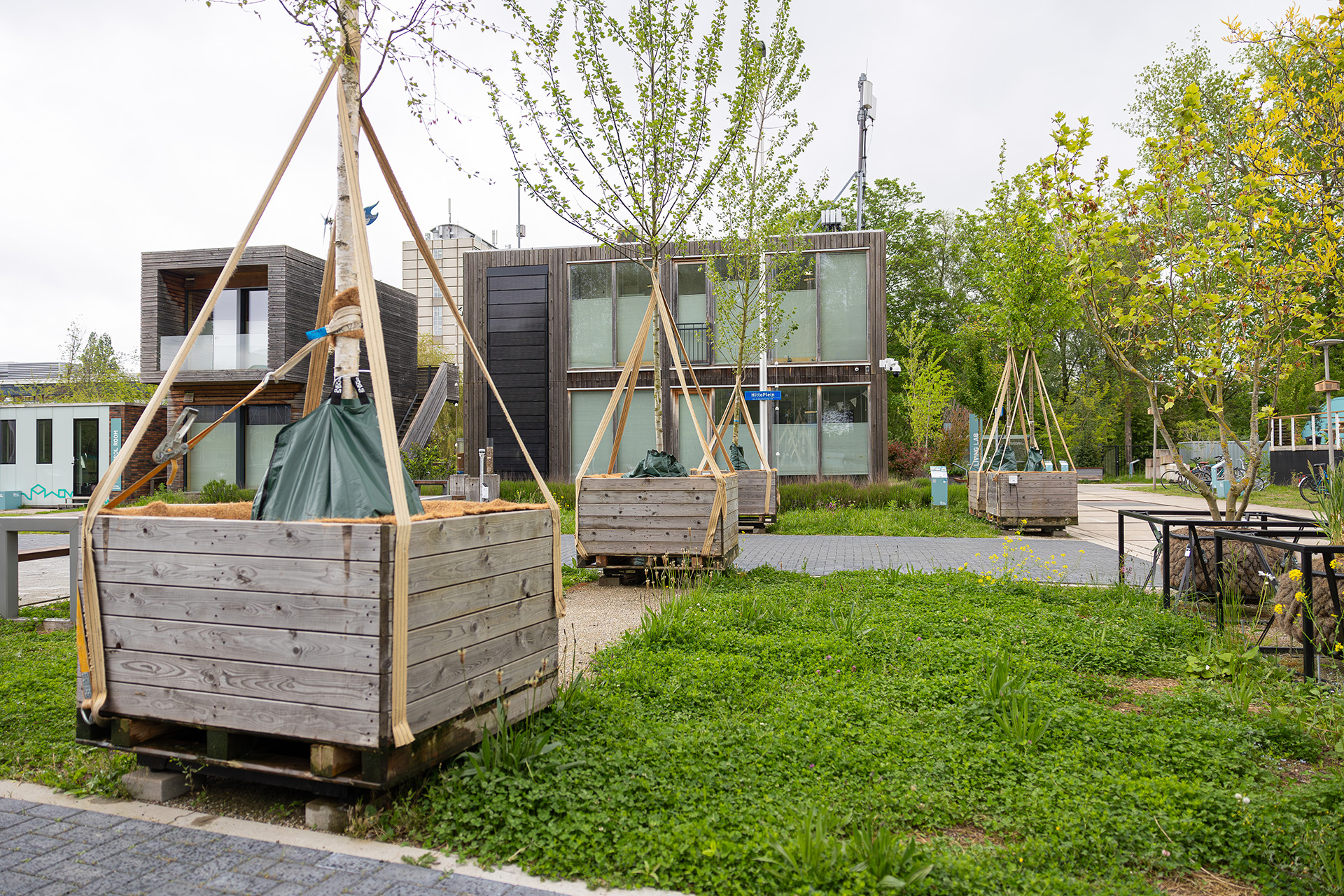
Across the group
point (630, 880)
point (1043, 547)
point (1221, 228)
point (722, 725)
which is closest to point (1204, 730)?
point (722, 725)

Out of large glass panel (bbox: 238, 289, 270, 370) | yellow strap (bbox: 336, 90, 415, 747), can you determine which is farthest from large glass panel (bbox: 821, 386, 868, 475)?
yellow strap (bbox: 336, 90, 415, 747)

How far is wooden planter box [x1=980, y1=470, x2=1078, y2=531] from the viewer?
1262 centimetres

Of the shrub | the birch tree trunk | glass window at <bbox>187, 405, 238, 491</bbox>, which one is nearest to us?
the birch tree trunk

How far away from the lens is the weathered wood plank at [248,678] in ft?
8.93

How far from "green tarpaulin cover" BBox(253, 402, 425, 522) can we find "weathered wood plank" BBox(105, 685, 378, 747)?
776 mm

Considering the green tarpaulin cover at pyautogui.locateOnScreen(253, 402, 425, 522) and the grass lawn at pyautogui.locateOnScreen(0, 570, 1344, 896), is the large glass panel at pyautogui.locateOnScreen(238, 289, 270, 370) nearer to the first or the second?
the grass lawn at pyautogui.locateOnScreen(0, 570, 1344, 896)

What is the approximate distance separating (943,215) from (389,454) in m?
39.5

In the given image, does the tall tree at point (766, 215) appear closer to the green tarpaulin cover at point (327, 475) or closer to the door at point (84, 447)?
the green tarpaulin cover at point (327, 475)

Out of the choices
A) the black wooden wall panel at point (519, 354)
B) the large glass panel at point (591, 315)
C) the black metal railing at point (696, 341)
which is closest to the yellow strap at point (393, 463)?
the black metal railing at point (696, 341)

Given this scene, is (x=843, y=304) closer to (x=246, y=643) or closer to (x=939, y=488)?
(x=939, y=488)

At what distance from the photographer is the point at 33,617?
21.5ft

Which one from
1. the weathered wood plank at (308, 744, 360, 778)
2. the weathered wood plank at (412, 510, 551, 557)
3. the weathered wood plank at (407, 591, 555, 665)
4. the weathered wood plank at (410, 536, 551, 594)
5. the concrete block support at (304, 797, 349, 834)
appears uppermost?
the weathered wood plank at (412, 510, 551, 557)

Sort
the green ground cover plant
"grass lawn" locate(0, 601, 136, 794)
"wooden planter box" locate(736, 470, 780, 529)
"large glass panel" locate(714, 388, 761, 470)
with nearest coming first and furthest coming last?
the green ground cover plant → "grass lawn" locate(0, 601, 136, 794) → "wooden planter box" locate(736, 470, 780, 529) → "large glass panel" locate(714, 388, 761, 470)

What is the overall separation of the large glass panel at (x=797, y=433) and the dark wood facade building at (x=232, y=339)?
1199cm
